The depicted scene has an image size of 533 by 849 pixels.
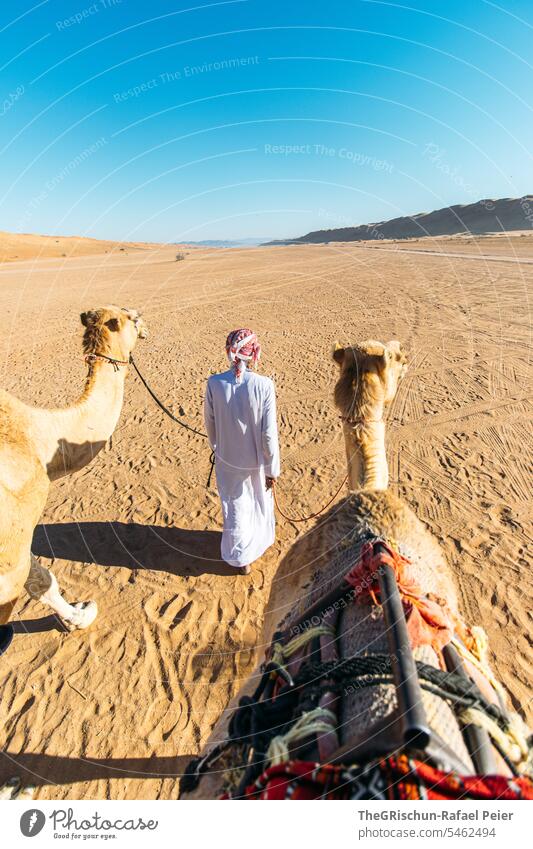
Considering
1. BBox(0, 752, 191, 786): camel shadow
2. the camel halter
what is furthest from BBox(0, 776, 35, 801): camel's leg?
the camel halter

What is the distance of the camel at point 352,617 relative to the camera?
158 centimetres

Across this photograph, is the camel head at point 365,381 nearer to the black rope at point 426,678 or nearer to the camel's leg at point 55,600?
the black rope at point 426,678

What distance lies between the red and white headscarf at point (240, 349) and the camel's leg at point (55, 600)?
2505mm

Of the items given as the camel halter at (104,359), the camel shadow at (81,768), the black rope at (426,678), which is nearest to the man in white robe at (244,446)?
the camel halter at (104,359)

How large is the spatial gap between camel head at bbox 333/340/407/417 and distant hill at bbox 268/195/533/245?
5316 centimetres

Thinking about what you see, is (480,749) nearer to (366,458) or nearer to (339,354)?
(366,458)

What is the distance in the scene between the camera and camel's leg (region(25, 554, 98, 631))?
380cm

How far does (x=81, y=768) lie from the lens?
330 centimetres

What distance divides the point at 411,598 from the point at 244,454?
2.46 meters

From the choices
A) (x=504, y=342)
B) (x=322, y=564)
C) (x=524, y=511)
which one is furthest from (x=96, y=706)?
(x=504, y=342)

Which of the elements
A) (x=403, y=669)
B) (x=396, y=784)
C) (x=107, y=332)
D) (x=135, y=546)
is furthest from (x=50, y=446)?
(x=396, y=784)

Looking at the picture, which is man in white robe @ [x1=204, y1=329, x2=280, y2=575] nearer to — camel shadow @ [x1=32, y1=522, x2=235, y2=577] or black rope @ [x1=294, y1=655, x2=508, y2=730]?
camel shadow @ [x1=32, y1=522, x2=235, y2=577]

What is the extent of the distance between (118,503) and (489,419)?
657cm

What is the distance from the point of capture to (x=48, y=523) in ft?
20.2
